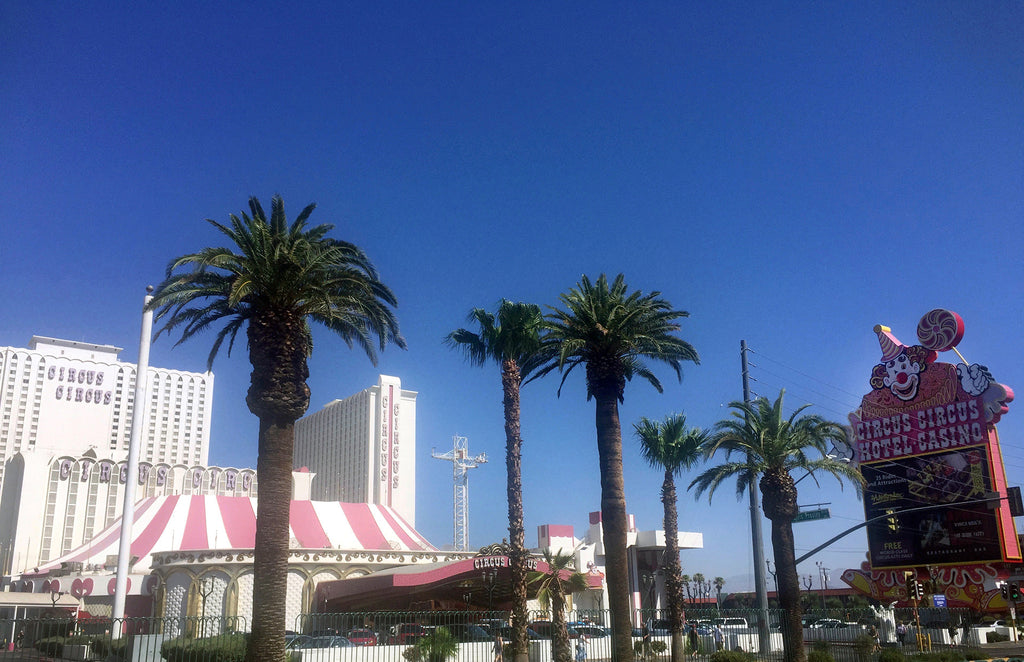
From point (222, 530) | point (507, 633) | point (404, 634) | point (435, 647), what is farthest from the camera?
point (222, 530)

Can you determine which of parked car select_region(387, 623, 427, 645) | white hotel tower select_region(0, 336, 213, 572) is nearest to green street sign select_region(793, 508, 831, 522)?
parked car select_region(387, 623, 427, 645)

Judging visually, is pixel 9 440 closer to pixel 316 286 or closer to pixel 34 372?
pixel 34 372

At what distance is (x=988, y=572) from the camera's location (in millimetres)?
53094

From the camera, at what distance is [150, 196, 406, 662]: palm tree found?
1794 centimetres

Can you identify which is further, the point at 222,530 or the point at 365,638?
the point at 222,530

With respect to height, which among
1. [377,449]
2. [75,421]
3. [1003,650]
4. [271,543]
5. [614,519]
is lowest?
[1003,650]

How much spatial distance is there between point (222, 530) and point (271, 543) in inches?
1390

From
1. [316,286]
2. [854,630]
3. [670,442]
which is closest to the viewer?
[316,286]

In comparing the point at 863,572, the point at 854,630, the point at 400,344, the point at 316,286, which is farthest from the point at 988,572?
the point at 316,286

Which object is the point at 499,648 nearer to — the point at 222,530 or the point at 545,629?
the point at 545,629

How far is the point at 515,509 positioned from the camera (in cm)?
2555

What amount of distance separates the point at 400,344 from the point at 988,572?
48.1 metres

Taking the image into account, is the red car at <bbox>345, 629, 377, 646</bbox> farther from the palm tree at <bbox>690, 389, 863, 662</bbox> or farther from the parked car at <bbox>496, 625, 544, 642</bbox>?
the palm tree at <bbox>690, 389, 863, 662</bbox>

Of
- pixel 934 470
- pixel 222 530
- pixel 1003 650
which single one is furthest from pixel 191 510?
pixel 934 470
